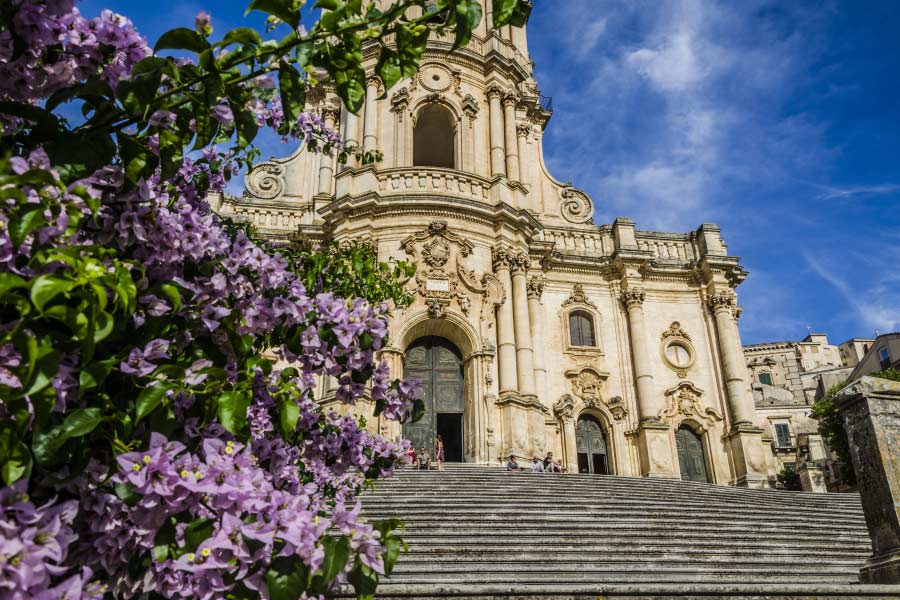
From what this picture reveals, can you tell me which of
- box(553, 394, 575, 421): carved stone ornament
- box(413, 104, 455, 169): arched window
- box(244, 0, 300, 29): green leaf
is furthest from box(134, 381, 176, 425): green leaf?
box(413, 104, 455, 169): arched window

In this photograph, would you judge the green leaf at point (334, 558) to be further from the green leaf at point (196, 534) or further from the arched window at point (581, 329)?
the arched window at point (581, 329)

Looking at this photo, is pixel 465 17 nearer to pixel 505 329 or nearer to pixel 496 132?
pixel 505 329

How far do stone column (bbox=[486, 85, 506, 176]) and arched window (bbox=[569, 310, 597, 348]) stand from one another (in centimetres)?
589

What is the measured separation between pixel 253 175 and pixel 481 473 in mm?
15124

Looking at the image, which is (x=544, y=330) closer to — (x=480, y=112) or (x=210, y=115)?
(x=480, y=112)

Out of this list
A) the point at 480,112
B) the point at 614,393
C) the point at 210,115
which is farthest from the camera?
the point at 480,112

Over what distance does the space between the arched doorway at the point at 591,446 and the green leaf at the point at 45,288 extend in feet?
69.4

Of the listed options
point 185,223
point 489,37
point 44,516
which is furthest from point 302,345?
point 489,37

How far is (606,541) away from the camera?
9594mm

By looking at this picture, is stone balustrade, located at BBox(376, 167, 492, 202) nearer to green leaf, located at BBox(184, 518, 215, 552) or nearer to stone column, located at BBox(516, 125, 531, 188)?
stone column, located at BBox(516, 125, 531, 188)

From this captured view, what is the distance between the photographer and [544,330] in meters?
22.8

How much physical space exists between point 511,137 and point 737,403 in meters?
12.4

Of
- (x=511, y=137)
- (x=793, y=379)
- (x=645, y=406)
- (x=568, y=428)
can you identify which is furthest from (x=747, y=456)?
(x=793, y=379)

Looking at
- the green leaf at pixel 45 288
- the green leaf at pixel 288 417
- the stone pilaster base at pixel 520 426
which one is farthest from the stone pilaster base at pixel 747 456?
the green leaf at pixel 45 288
